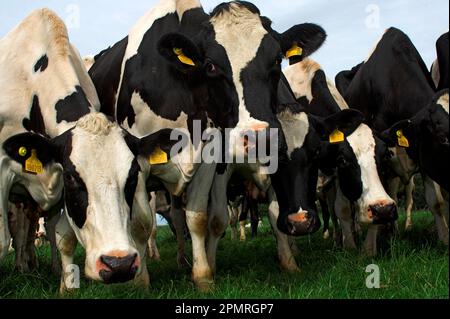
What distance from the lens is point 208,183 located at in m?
6.13

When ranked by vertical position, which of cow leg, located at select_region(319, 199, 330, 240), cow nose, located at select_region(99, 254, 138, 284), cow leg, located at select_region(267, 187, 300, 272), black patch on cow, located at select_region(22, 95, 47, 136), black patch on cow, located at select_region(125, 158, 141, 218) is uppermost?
black patch on cow, located at select_region(22, 95, 47, 136)

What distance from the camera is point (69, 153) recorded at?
15.7 ft

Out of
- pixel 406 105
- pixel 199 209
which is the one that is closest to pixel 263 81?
pixel 199 209

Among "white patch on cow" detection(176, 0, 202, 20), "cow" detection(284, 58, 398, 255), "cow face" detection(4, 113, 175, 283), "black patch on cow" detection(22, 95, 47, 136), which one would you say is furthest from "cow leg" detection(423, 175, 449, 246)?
"black patch on cow" detection(22, 95, 47, 136)

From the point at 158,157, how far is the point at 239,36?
4.64 ft

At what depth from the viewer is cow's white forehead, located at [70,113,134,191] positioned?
181 inches

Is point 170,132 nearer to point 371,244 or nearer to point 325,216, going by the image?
point 371,244

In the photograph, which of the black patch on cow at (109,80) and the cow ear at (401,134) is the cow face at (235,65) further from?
the cow ear at (401,134)

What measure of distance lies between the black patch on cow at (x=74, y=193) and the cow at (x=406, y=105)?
3.13 metres

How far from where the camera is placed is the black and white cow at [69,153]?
4438mm

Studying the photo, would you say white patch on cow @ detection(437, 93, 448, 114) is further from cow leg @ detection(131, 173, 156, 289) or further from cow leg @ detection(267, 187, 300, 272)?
cow leg @ detection(131, 173, 156, 289)

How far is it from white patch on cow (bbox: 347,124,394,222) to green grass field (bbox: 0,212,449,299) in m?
0.55

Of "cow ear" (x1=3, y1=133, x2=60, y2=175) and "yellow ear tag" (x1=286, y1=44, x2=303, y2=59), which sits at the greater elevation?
"yellow ear tag" (x1=286, y1=44, x2=303, y2=59)

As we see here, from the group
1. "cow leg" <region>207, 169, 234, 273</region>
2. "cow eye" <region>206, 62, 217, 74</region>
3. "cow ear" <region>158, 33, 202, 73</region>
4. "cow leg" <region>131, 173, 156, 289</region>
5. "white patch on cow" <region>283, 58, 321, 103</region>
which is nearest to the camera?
"cow eye" <region>206, 62, 217, 74</region>
